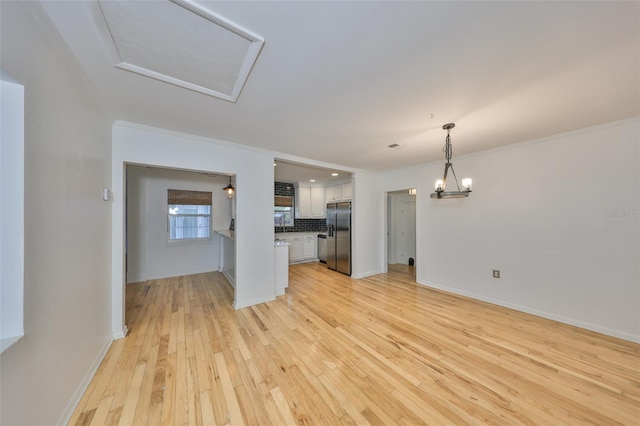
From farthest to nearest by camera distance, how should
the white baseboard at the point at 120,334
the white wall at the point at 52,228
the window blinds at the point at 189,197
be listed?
the window blinds at the point at 189,197, the white baseboard at the point at 120,334, the white wall at the point at 52,228

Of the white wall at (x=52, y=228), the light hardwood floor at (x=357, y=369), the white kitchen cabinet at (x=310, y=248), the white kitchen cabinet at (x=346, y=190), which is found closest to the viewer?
the white wall at (x=52, y=228)

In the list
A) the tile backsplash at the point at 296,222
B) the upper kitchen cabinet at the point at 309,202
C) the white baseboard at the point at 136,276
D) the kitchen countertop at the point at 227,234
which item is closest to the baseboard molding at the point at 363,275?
the tile backsplash at the point at 296,222

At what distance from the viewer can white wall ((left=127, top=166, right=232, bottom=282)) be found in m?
4.36

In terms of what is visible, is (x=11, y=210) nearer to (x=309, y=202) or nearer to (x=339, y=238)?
(x=339, y=238)

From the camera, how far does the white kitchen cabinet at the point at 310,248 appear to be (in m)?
6.50

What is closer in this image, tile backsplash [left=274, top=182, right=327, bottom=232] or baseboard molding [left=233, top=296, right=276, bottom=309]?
baseboard molding [left=233, top=296, right=276, bottom=309]

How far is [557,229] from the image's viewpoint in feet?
9.46

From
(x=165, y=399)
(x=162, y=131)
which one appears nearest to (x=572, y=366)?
(x=165, y=399)

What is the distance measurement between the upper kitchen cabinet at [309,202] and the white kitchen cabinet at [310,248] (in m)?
0.71

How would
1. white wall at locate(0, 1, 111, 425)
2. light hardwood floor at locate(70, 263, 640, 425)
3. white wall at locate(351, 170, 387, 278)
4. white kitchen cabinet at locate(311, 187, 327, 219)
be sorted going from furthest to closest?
white kitchen cabinet at locate(311, 187, 327, 219) < white wall at locate(351, 170, 387, 278) < light hardwood floor at locate(70, 263, 640, 425) < white wall at locate(0, 1, 111, 425)

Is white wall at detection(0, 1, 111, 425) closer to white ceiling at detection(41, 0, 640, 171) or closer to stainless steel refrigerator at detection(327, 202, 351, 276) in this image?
white ceiling at detection(41, 0, 640, 171)

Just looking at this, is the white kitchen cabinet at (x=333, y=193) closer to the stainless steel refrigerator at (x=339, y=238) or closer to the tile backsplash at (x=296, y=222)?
the stainless steel refrigerator at (x=339, y=238)

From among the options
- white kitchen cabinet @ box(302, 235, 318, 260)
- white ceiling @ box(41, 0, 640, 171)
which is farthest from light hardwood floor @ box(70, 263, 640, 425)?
white kitchen cabinet @ box(302, 235, 318, 260)

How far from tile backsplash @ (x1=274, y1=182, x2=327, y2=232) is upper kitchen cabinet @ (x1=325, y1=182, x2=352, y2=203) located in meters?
0.96
